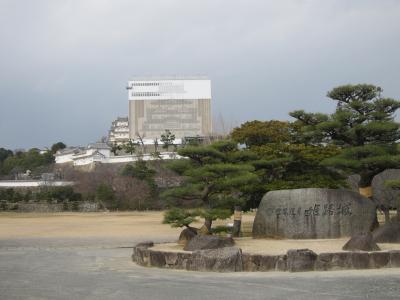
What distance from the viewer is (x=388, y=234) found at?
14.8m

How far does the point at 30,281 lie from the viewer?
10.2m

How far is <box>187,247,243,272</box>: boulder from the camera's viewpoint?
460 inches

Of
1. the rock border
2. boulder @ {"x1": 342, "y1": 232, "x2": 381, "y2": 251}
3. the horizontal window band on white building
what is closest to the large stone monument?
boulder @ {"x1": 342, "y1": 232, "x2": 381, "y2": 251}

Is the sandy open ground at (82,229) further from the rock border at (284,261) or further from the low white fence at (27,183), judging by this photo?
the low white fence at (27,183)

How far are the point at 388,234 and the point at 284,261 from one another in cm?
482

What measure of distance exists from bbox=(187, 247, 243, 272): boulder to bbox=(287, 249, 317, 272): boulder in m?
1.14

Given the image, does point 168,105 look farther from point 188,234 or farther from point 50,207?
point 188,234

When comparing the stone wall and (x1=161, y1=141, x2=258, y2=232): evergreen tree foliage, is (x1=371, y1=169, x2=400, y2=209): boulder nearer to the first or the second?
(x1=161, y1=141, x2=258, y2=232): evergreen tree foliage

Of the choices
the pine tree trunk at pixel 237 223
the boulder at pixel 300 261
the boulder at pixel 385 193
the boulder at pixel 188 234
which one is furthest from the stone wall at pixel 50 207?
the boulder at pixel 300 261

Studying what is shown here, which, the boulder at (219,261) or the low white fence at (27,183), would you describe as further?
the low white fence at (27,183)

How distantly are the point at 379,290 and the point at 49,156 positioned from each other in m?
86.6

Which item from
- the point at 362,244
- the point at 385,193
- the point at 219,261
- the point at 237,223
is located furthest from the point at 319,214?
the point at 385,193

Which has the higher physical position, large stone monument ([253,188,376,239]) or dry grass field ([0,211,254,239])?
large stone monument ([253,188,376,239])

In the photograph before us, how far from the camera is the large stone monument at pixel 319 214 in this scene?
16031 millimetres
